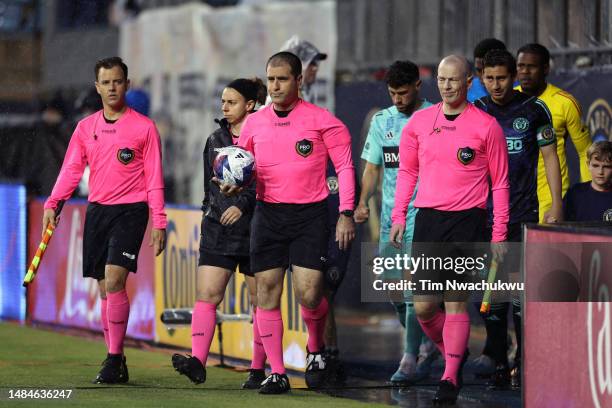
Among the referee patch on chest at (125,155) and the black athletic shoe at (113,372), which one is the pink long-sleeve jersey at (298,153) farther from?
the black athletic shoe at (113,372)

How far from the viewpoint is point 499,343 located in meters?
11.2

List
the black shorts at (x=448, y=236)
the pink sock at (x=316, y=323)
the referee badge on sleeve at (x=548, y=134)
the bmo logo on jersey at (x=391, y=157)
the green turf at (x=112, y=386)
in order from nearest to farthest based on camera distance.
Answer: the green turf at (x=112, y=386) → the black shorts at (x=448, y=236) → the referee badge on sleeve at (x=548, y=134) → the pink sock at (x=316, y=323) → the bmo logo on jersey at (x=391, y=157)

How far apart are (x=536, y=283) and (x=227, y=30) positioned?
44.2 feet

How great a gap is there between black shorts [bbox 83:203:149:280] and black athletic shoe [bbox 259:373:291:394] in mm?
1317

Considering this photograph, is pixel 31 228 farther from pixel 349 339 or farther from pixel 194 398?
pixel 194 398

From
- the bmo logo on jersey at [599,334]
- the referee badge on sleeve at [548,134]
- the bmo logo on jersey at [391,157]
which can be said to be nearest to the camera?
the bmo logo on jersey at [599,334]

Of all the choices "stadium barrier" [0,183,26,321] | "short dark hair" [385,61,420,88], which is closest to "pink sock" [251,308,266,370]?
"short dark hair" [385,61,420,88]

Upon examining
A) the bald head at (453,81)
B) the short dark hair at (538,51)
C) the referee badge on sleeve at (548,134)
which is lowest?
the referee badge on sleeve at (548,134)

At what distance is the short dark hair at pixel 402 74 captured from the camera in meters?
→ 11.2

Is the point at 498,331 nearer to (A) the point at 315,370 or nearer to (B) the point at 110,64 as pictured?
(A) the point at 315,370

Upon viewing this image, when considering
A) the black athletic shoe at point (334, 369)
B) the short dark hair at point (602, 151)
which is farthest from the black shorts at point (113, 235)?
the short dark hair at point (602, 151)

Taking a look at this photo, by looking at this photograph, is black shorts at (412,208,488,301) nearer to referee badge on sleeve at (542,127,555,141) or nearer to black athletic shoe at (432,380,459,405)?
black athletic shoe at (432,380,459,405)

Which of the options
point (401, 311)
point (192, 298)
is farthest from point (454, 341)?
point (192, 298)

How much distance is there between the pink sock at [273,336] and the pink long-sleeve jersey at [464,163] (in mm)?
1251
